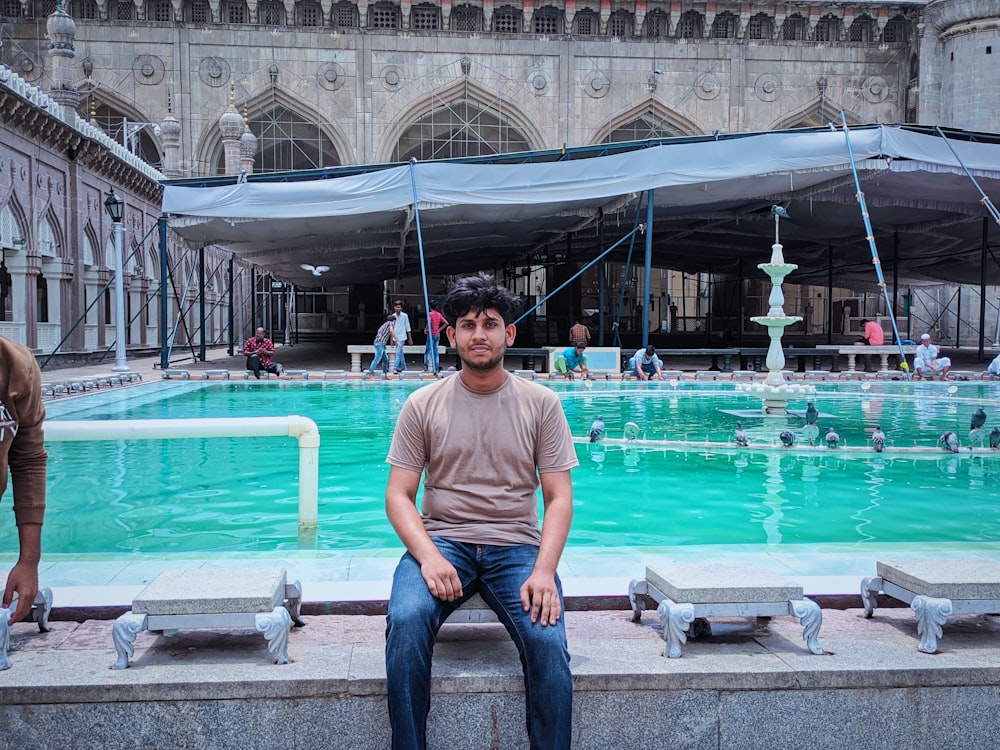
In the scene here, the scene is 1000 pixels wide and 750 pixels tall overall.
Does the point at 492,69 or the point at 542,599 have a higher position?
the point at 492,69

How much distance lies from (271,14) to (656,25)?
14597mm

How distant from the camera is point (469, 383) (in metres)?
3.16

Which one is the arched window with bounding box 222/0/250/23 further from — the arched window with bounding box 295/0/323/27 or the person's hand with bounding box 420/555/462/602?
the person's hand with bounding box 420/555/462/602

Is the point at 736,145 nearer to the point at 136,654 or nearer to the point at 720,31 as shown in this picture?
the point at 136,654

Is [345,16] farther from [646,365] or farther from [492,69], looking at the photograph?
[646,365]

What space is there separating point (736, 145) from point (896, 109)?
23.1m

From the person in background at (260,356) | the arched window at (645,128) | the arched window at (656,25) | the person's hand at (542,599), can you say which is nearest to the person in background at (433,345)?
the person in background at (260,356)

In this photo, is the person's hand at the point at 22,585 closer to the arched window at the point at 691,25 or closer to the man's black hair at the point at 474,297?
the man's black hair at the point at 474,297

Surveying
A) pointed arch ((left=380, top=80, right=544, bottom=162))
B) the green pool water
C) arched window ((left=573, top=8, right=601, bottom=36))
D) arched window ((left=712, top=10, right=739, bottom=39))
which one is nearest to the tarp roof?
the green pool water

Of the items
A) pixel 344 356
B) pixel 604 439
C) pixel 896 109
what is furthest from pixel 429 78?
pixel 604 439

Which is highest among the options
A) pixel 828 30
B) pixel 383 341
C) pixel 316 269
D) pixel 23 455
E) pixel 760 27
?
pixel 760 27

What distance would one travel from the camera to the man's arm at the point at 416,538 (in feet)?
9.40

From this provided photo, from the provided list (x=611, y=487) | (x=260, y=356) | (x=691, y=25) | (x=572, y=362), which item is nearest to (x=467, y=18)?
(x=691, y=25)

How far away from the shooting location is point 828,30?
3619 centimetres
